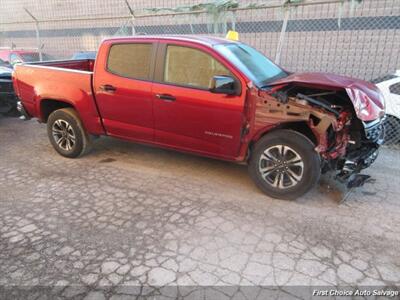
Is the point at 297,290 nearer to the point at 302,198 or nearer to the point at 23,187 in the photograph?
the point at 302,198

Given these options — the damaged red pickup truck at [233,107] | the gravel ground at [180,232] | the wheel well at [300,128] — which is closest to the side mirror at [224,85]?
the damaged red pickup truck at [233,107]

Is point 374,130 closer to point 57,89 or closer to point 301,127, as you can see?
point 301,127

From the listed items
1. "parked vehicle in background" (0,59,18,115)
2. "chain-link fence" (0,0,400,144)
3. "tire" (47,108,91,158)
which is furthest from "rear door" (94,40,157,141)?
"parked vehicle in background" (0,59,18,115)

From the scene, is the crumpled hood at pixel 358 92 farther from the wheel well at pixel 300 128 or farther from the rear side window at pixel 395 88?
the rear side window at pixel 395 88

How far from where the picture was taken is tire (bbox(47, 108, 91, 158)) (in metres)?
4.99

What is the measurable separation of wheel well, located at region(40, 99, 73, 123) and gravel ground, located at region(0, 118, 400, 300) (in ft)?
2.88

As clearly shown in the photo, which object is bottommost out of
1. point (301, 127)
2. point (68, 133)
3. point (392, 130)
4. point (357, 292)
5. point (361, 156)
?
point (357, 292)

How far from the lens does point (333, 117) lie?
350cm

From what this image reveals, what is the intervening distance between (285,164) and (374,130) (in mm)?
1069

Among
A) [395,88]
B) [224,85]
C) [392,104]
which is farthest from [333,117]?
[395,88]

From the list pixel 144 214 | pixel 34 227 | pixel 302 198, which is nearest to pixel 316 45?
pixel 302 198

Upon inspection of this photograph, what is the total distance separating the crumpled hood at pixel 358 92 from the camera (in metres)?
3.45

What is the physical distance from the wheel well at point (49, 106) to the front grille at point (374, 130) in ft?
13.6

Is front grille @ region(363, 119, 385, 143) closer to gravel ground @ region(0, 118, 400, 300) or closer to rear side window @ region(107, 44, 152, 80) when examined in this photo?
gravel ground @ region(0, 118, 400, 300)
